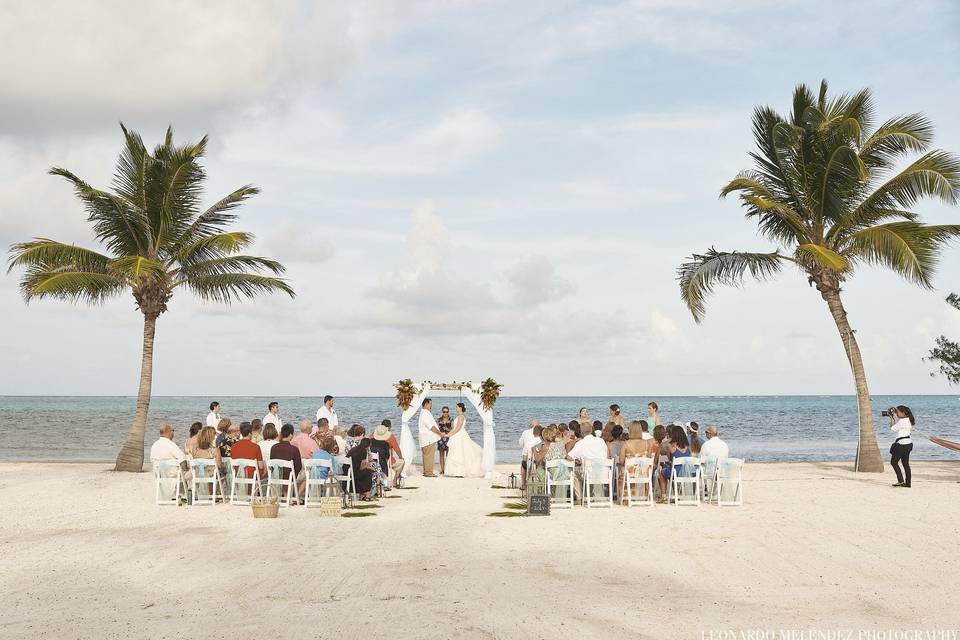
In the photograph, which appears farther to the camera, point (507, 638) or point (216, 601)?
point (216, 601)

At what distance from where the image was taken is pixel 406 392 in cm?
1956

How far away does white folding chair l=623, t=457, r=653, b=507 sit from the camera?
12.8 meters

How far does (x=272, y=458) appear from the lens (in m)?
12.9

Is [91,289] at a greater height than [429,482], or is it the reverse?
[91,289]

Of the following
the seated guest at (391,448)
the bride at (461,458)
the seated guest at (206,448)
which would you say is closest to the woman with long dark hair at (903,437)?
the bride at (461,458)

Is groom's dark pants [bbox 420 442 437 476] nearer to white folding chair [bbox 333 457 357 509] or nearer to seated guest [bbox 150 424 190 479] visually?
white folding chair [bbox 333 457 357 509]

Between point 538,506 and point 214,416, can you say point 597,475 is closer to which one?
point 538,506

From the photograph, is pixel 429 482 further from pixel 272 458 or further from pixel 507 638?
pixel 507 638

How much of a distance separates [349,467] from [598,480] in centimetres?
410

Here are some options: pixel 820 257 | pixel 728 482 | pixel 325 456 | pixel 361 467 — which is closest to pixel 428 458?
pixel 361 467

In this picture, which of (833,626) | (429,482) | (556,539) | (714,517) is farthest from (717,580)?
(429,482)

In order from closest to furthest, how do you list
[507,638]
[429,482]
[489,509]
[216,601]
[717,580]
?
[507,638] → [216,601] → [717,580] → [489,509] → [429,482]

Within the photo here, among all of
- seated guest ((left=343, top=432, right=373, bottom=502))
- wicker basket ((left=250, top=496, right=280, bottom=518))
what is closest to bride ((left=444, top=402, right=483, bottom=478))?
seated guest ((left=343, top=432, right=373, bottom=502))

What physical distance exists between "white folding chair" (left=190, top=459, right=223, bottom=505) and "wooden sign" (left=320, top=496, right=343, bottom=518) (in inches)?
84.9
